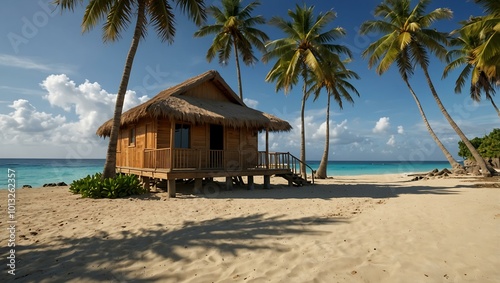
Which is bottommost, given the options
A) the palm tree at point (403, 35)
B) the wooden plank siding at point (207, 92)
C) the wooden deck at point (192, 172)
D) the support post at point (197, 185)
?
the support post at point (197, 185)

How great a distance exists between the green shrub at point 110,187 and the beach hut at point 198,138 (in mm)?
891

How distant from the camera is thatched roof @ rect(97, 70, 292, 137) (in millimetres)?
10617

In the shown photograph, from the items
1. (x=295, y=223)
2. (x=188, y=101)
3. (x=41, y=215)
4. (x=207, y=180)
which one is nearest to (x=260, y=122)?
(x=188, y=101)

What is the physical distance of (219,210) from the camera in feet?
25.6

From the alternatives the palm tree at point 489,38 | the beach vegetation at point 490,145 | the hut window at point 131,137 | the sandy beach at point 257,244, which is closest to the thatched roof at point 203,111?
the hut window at point 131,137

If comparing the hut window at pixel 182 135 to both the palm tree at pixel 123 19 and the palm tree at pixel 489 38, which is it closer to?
the palm tree at pixel 123 19

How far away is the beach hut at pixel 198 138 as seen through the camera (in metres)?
10.8

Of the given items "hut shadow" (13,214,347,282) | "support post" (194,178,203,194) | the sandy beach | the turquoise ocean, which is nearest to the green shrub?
the sandy beach

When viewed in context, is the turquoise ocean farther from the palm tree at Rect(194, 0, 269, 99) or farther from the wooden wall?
the palm tree at Rect(194, 0, 269, 99)

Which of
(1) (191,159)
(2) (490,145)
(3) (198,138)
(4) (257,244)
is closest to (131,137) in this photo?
(3) (198,138)

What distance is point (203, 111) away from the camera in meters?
11.6

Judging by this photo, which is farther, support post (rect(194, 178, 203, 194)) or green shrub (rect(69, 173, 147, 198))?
support post (rect(194, 178, 203, 194))

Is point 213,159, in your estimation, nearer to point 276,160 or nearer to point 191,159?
point 191,159

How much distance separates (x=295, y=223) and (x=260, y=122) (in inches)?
286
